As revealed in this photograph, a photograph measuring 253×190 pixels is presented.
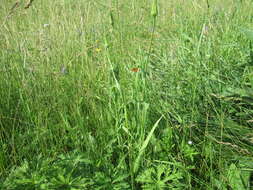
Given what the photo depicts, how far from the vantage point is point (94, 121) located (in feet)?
3.90

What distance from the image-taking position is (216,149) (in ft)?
3.28

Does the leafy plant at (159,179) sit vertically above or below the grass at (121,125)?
below

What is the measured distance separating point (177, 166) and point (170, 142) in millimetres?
123

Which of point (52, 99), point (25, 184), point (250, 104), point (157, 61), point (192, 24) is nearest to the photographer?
point (25, 184)

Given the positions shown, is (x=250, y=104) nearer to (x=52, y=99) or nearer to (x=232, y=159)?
(x=232, y=159)

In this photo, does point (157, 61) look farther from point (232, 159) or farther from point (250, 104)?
point (232, 159)

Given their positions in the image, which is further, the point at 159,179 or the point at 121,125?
the point at 121,125

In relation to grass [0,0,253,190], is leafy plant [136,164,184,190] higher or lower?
lower

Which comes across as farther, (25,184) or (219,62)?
(219,62)

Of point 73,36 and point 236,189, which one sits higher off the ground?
point 73,36

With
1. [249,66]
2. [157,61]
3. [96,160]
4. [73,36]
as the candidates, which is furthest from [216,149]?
[73,36]

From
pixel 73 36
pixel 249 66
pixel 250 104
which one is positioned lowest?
pixel 250 104

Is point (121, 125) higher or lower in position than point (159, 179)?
higher

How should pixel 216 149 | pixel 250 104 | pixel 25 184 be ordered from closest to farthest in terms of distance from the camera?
pixel 25 184, pixel 216 149, pixel 250 104
